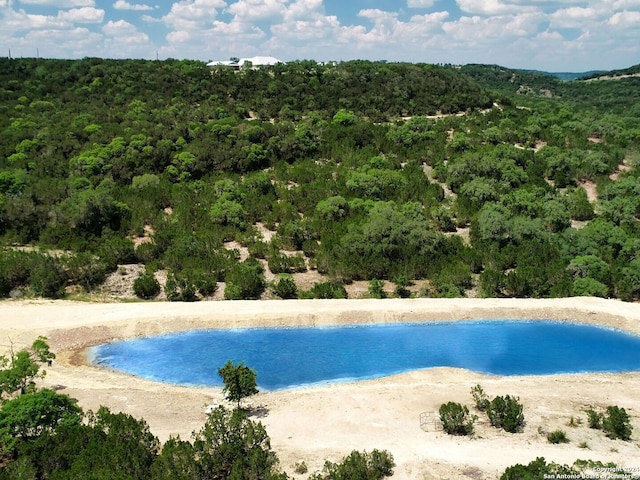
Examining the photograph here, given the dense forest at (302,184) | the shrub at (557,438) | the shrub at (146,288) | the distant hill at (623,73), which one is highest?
the distant hill at (623,73)

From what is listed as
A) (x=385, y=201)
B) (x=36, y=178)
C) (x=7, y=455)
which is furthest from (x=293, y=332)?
(x=36, y=178)

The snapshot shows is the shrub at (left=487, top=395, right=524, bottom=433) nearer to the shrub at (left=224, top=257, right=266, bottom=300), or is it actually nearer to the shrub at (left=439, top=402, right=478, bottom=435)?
the shrub at (left=439, top=402, right=478, bottom=435)

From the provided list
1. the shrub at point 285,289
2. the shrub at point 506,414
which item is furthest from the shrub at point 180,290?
the shrub at point 506,414

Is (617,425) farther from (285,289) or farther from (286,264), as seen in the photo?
(286,264)

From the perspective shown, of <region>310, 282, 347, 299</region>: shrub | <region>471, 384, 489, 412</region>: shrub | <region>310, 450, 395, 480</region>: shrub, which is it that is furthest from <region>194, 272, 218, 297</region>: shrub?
<region>310, 450, 395, 480</region>: shrub

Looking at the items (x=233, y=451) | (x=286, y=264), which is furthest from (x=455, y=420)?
(x=286, y=264)

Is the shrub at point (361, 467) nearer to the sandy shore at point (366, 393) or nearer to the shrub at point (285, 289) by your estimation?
the sandy shore at point (366, 393)
